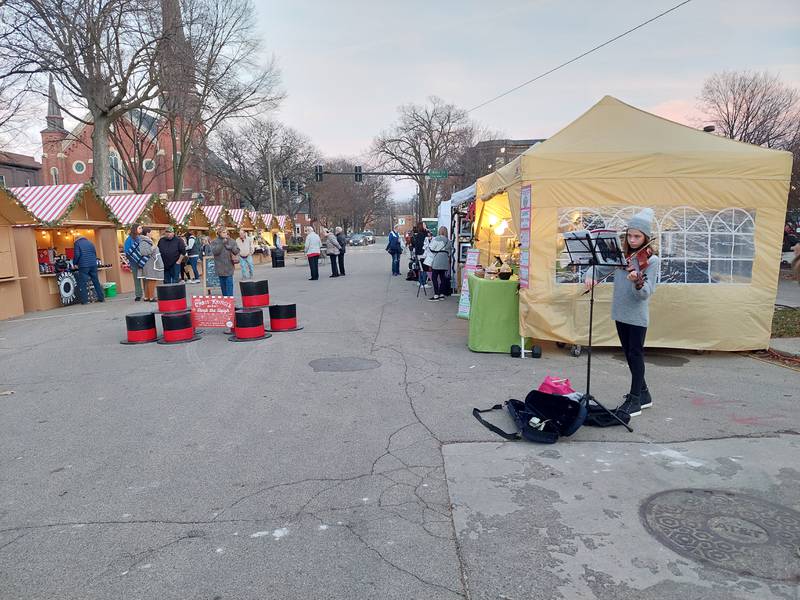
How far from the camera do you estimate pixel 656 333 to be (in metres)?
7.16

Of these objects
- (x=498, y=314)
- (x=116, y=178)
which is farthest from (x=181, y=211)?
(x=116, y=178)

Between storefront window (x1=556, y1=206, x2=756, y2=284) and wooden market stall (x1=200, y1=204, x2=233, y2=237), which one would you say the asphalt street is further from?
wooden market stall (x1=200, y1=204, x2=233, y2=237)

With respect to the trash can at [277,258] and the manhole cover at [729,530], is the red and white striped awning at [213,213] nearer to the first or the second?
the trash can at [277,258]

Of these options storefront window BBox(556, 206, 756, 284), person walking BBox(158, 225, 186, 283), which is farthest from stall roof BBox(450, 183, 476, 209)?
person walking BBox(158, 225, 186, 283)

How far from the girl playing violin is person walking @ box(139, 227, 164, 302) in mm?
12615

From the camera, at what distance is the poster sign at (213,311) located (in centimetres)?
888

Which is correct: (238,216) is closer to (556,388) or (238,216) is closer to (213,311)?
(213,311)

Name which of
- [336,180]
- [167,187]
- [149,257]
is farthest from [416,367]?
[336,180]

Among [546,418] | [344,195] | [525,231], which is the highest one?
[344,195]

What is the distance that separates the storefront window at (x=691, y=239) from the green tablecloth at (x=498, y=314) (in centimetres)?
75

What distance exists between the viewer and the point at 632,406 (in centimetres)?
488

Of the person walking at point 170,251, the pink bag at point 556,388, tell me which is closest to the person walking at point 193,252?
the person walking at point 170,251

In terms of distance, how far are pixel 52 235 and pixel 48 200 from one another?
7.61 ft

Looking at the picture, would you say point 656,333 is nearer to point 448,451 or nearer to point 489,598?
point 448,451
